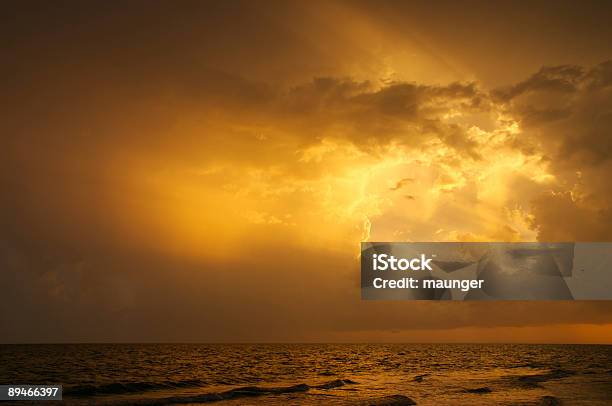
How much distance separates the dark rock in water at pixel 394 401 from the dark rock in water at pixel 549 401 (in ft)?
26.0

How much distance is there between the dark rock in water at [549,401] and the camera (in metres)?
35.4

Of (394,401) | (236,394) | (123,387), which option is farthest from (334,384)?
(123,387)

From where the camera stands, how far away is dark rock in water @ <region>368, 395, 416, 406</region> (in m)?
35.7

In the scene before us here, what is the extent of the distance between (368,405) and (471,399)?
23.6 feet

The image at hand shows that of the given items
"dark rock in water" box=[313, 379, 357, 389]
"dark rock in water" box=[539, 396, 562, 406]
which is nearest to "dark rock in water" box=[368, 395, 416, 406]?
"dark rock in water" box=[539, 396, 562, 406]

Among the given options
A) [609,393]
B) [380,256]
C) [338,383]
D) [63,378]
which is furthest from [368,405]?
[63,378]

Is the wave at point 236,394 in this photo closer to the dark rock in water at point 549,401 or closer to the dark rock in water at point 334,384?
the dark rock in water at point 334,384

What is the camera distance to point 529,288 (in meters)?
33.8

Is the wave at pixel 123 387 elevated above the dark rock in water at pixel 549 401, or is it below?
below

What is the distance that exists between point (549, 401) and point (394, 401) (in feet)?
31.9

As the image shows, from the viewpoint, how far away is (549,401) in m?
36.6

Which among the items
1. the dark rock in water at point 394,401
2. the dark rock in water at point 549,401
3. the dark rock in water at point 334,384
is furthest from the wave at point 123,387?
the dark rock in water at point 549,401

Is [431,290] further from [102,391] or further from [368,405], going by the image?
[102,391]

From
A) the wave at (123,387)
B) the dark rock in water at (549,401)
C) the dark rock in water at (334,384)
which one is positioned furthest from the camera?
the dark rock in water at (334,384)
